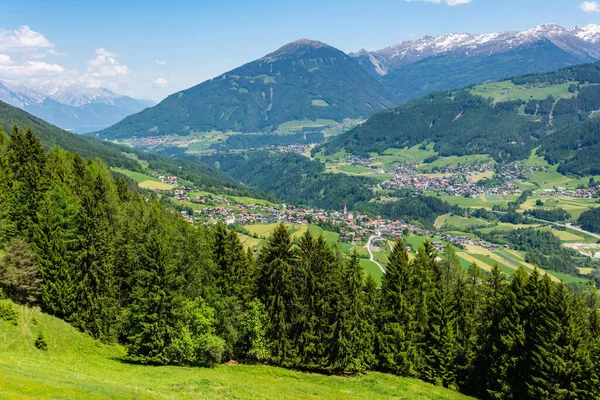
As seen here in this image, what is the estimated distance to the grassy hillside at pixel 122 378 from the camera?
29406 mm

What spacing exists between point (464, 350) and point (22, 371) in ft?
150

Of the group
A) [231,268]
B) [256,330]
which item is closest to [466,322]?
[256,330]

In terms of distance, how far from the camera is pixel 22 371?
3123cm

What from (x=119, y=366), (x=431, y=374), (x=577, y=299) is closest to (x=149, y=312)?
(x=119, y=366)

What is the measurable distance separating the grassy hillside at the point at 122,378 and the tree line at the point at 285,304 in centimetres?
244

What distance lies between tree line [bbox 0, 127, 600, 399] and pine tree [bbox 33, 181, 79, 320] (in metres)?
0.13

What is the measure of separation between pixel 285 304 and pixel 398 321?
13.9 meters

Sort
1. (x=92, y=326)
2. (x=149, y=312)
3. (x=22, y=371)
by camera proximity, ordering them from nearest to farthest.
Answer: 1. (x=22, y=371)
2. (x=149, y=312)
3. (x=92, y=326)

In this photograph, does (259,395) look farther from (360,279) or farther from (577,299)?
(577,299)

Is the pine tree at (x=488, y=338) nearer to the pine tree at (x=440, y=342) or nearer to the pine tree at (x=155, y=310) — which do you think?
the pine tree at (x=440, y=342)

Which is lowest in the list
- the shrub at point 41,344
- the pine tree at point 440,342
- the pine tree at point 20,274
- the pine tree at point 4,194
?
the pine tree at point 440,342

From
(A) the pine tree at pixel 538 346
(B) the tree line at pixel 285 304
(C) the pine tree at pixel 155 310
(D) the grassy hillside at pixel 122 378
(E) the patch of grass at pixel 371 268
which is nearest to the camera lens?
(D) the grassy hillside at pixel 122 378

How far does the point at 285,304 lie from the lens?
51625 millimetres

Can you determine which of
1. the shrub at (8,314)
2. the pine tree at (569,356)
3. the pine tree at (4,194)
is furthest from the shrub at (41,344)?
the pine tree at (569,356)
